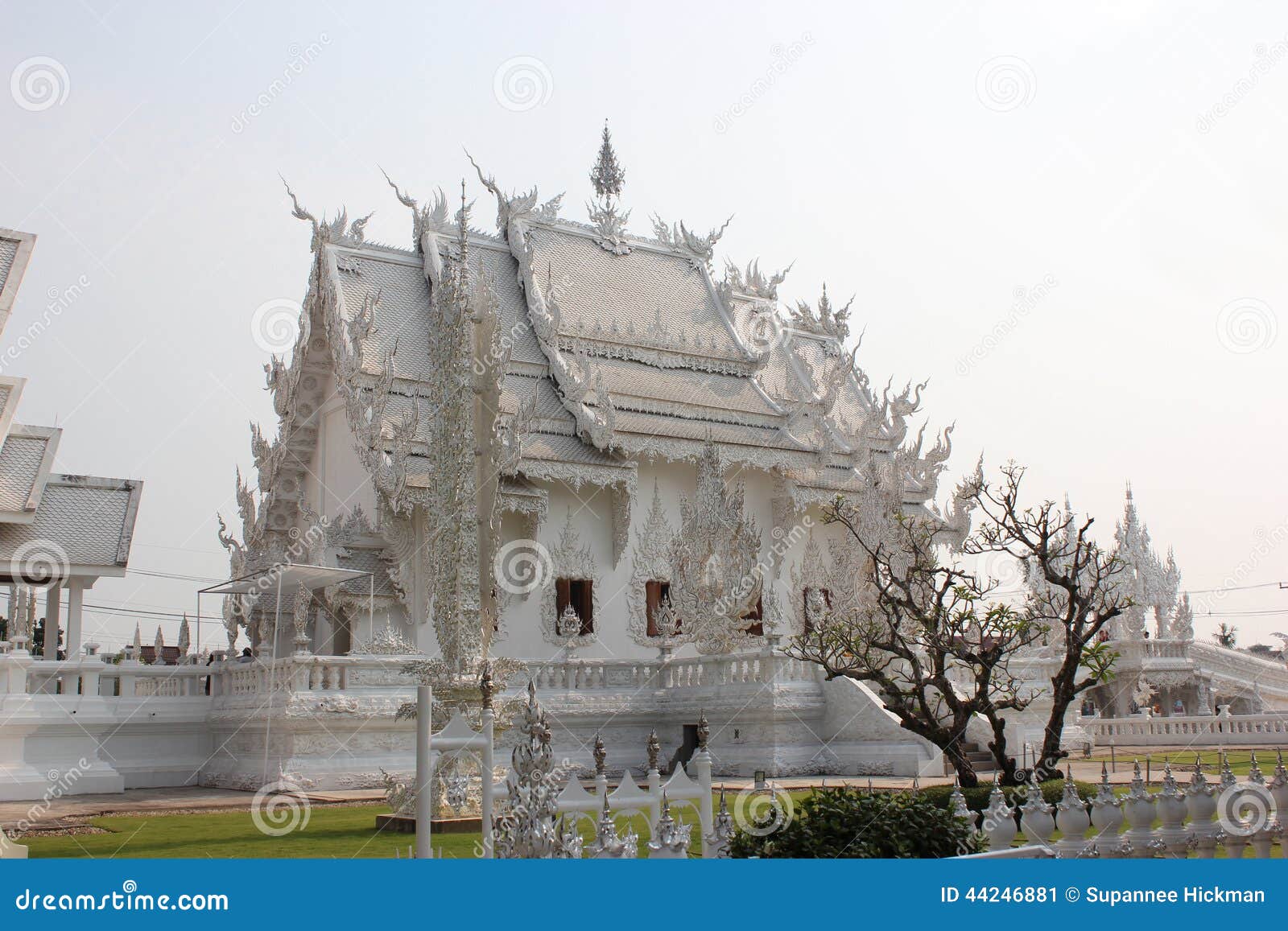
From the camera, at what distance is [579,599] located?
20.0m

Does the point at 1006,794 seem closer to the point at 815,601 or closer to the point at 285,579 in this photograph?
the point at 285,579

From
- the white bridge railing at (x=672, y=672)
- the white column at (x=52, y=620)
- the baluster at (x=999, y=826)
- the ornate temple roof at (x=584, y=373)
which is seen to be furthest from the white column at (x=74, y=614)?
the baluster at (x=999, y=826)

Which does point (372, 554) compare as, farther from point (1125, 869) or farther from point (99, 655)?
point (1125, 869)

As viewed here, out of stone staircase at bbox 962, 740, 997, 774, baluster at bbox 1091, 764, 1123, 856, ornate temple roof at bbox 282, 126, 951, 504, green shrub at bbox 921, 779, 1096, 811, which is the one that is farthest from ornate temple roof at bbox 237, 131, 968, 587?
baluster at bbox 1091, 764, 1123, 856

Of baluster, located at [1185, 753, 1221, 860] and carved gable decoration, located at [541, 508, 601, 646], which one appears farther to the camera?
carved gable decoration, located at [541, 508, 601, 646]

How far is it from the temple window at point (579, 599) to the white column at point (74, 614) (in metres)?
6.81

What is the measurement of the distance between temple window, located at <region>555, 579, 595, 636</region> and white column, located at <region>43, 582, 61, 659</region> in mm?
6969

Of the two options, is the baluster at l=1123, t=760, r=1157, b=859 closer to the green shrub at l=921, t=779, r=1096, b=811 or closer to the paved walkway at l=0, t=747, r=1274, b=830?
the green shrub at l=921, t=779, r=1096, b=811

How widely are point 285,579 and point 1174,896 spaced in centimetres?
1287

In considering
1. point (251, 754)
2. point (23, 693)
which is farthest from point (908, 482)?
point (23, 693)

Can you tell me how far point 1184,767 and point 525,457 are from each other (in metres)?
9.79

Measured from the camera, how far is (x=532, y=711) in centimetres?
511

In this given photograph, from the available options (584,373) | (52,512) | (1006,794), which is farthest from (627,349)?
(1006,794)

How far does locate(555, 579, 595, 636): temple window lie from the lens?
1977cm
